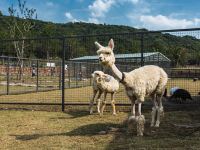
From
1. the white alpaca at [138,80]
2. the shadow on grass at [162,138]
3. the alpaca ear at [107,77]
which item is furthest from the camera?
the alpaca ear at [107,77]

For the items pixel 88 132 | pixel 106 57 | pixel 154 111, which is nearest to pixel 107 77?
pixel 154 111

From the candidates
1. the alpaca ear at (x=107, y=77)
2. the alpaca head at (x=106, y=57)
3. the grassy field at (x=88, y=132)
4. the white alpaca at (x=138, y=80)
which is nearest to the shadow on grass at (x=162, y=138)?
the grassy field at (x=88, y=132)

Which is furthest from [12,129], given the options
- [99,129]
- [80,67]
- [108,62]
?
[80,67]

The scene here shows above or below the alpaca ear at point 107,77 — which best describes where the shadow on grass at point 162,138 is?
below

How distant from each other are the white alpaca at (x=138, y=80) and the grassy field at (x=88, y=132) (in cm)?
68

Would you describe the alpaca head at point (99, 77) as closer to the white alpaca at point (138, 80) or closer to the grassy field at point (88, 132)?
the grassy field at point (88, 132)

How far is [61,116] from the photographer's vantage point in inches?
484

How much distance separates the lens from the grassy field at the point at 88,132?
7887mm

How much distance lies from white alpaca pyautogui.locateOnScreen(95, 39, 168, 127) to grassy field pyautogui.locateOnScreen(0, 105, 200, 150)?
68 centimetres

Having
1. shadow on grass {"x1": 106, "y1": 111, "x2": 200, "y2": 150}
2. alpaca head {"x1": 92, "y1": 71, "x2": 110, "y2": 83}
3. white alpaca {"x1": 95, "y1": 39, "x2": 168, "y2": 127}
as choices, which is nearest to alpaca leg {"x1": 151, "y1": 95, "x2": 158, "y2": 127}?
white alpaca {"x1": 95, "y1": 39, "x2": 168, "y2": 127}

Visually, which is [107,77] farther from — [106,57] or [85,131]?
[106,57]

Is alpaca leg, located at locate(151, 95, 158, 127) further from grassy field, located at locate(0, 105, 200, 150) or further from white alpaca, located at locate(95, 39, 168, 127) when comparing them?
grassy field, located at locate(0, 105, 200, 150)

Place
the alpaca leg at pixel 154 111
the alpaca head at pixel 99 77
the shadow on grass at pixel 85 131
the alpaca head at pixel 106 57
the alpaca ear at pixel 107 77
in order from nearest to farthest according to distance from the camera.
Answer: the alpaca head at pixel 106 57, the shadow on grass at pixel 85 131, the alpaca leg at pixel 154 111, the alpaca ear at pixel 107 77, the alpaca head at pixel 99 77

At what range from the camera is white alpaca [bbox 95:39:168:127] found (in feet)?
27.6
